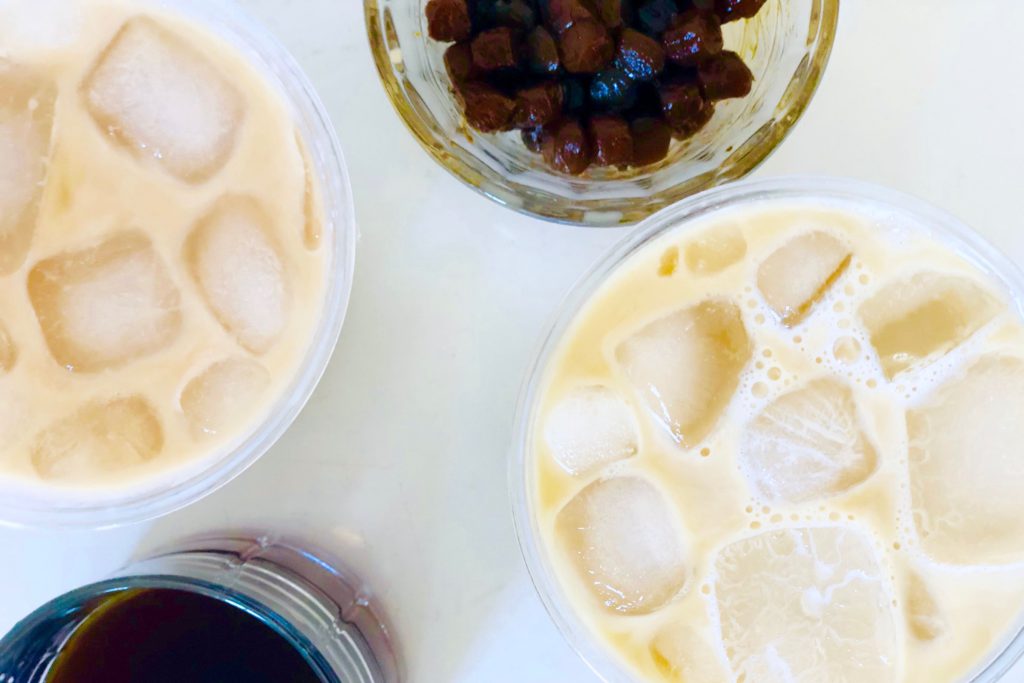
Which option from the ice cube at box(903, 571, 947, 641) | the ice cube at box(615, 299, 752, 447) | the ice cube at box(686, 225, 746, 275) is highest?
the ice cube at box(686, 225, 746, 275)

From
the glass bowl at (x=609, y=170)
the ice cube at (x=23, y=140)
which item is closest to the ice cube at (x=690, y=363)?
the glass bowl at (x=609, y=170)

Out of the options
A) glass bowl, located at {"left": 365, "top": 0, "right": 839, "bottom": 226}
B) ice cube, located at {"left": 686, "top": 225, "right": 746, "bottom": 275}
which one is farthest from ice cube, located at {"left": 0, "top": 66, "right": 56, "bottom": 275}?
ice cube, located at {"left": 686, "top": 225, "right": 746, "bottom": 275}

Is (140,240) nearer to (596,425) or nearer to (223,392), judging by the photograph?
(223,392)

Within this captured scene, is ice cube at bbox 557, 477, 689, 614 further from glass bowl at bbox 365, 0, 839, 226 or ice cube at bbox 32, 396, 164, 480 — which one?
ice cube at bbox 32, 396, 164, 480

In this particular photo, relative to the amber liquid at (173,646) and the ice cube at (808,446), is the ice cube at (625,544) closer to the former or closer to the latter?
the ice cube at (808,446)

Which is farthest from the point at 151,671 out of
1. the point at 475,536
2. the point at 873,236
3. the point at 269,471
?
the point at 873,236

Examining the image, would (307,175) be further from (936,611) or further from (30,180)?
(936,611)
